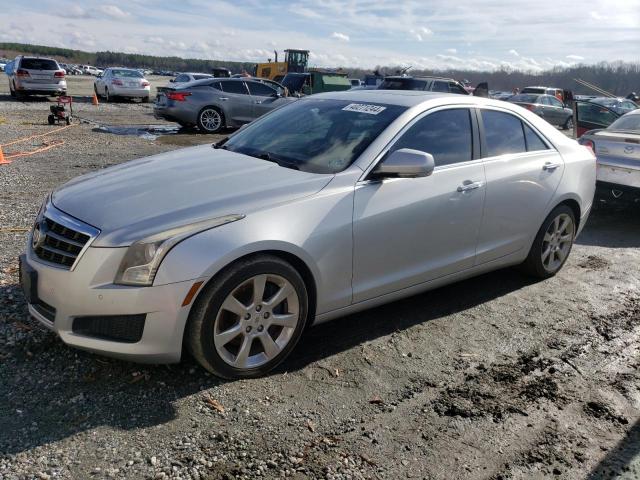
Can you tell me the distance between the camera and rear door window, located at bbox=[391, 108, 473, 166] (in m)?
3.89

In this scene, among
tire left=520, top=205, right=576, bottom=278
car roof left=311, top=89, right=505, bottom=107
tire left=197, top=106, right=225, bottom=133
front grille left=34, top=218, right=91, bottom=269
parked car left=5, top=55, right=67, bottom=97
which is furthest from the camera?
parked car left=5, top=55, right=67, bottom=97

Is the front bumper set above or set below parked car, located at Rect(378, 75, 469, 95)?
below

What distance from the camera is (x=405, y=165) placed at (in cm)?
349

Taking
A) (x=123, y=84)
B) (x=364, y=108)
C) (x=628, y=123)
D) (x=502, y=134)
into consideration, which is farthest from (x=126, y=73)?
(x=502, y=134)

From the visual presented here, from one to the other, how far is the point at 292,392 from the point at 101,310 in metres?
1.12

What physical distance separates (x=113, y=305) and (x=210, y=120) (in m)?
13.0

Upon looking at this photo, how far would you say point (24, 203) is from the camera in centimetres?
665

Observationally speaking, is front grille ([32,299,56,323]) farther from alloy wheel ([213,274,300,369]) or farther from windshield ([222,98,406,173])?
windshield ([222,98,406,173])

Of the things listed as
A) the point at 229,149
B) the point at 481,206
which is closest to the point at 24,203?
the point at 229,149

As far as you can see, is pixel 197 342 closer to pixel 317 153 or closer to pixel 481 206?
pixel 317 153

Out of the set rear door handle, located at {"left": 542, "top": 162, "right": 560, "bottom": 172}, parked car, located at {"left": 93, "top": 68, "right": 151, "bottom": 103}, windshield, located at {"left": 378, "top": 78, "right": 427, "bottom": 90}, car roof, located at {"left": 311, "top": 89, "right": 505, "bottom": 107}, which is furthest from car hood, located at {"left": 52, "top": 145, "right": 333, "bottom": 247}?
parked car, located at {"left": 93, "top": 68, "right": 151, "bottom": 103}

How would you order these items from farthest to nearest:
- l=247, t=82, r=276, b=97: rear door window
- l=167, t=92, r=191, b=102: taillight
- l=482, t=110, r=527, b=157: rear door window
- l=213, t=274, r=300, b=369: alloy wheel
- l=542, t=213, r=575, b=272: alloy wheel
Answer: l=247, t=82, r=276, b=97: rear door window < l=167, t=92, r=191, b=102: taillight < l=542, t=213, r=575, b=272: alloy wheel < l=482, t=110, r=527, b=157: rear door window < l=213, t=274, r=300, b=369: alloy wheel

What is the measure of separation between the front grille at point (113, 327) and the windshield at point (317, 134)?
143 cm

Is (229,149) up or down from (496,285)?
up
